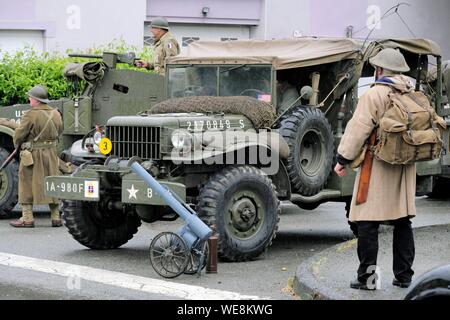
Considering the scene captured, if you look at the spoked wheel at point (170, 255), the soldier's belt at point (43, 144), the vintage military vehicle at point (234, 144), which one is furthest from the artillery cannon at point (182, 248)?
the soldier's belt at point (43, 144)

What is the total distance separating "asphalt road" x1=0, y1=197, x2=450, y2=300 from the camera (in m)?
9.16

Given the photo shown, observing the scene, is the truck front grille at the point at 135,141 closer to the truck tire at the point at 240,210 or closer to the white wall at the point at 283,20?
the truck tire at the point at 240,210

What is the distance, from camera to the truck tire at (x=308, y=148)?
38.1 feet

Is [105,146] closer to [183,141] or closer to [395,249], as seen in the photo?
[183,141]

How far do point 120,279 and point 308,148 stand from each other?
3.12 metres

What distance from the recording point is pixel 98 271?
10.2 metres

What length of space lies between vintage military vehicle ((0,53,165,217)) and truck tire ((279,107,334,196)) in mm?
3981

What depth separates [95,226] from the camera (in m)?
11.6

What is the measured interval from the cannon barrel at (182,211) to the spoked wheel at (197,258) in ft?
0.39

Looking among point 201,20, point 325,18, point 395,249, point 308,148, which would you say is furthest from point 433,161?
point 325,18

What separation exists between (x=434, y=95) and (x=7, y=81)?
22.7 ft
